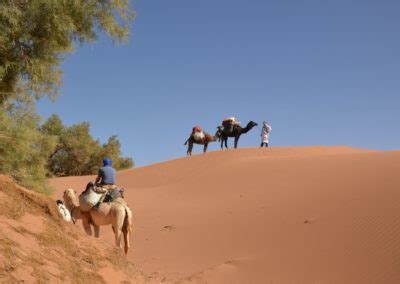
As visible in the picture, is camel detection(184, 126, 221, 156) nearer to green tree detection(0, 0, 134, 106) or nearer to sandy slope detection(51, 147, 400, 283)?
sandy slope detection(51, 147, 400, 283)

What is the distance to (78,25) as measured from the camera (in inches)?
543

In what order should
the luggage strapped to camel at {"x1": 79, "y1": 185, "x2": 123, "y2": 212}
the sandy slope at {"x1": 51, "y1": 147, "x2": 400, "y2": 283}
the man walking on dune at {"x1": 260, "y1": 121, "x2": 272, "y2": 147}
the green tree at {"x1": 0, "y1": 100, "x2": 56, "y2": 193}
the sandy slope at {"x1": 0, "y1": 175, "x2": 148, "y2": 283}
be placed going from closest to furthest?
the sandy slope at {"x1": 0, "y1": 175, "x2": 148, "y2": 283}
the sandy slope at {"x1": 51, "y1": 147, "x2": 400, "y2": 283}
the luggage strapped to camel at {"x1": 79, "y1": 185, "x2": 123, "y2": 212}
the green tree at {"x1": 0, "y1": 100, "x2": 56, "y2": 193}
the man walking on dune at {"x1": 260, "y1": 121, "x2": 272, "y2": 147}

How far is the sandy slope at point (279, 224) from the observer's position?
9484 millimetres

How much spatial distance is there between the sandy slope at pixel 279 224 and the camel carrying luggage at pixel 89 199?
1688 millimetres

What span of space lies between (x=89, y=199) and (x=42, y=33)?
479 centimetres

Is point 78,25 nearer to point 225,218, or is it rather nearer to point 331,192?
point 225,218

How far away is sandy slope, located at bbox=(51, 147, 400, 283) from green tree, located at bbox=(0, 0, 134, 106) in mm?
5079

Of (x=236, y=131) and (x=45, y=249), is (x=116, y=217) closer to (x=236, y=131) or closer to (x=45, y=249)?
(x=45, y=249)

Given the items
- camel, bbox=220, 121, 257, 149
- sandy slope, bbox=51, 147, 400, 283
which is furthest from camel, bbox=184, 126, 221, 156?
sandy slope, bbox=51, 147, 400, 283

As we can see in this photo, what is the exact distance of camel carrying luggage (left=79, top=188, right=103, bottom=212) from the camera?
446 inches

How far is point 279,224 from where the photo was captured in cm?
1231

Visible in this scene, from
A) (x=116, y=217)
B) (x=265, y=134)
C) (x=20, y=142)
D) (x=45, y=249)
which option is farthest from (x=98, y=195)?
(x=265, y=134)

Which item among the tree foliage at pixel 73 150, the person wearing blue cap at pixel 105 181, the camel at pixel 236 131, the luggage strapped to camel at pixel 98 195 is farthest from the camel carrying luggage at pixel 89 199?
the tree foliage at pixel 73 150

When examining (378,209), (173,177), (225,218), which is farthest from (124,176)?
(378,209)
